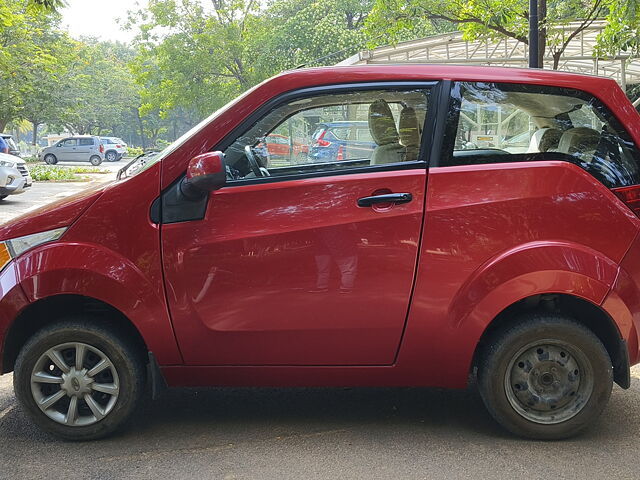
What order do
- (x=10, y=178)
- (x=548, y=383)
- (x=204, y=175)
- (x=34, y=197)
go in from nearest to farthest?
(x=204, y=175)
(x=548, y=383)
(x=10, y=178)
(x=34, y=197)

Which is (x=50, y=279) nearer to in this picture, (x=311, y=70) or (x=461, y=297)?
(x=311, y=70)

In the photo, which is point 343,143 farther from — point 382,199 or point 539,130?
point 539,130

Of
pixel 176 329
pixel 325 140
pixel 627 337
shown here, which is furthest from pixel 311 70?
pixel 627 337

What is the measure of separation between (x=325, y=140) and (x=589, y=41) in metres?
16.9

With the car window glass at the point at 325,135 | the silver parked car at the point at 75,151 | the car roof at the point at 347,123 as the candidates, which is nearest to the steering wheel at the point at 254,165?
the car window glass at the point at 325,135

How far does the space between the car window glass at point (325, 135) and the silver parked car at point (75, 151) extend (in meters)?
39.2

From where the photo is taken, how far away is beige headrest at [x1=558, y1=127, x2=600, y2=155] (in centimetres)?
354

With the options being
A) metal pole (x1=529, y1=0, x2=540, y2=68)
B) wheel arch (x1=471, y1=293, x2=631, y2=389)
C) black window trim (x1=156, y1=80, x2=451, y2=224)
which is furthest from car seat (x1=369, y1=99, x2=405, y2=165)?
metal pole (x1=529, y1=0, x2=540, y2=68)

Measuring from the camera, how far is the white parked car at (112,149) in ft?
138

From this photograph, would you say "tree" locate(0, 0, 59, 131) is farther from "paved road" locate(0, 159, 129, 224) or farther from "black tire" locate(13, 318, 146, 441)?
"black tire" locate(13, 318, 146, 441)

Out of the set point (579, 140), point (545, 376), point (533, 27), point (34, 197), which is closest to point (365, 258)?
point (545, 376)

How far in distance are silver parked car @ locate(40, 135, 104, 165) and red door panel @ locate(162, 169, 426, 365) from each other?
39.3 meters

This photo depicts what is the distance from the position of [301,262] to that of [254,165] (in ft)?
1.91

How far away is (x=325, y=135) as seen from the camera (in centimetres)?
363
